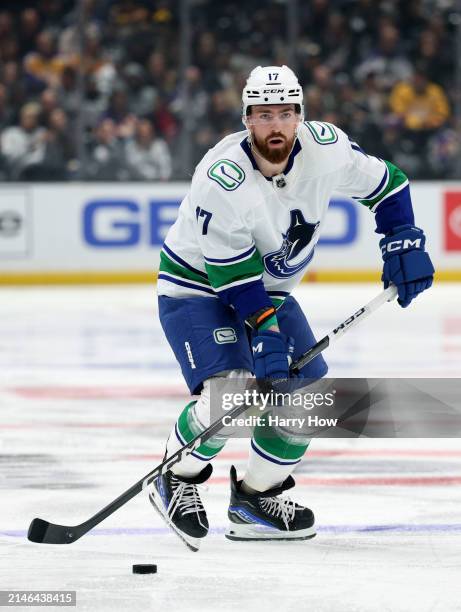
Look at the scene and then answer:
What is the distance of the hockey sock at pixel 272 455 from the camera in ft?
11.3

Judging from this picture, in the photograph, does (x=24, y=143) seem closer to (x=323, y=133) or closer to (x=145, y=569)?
(x=323, y=133)

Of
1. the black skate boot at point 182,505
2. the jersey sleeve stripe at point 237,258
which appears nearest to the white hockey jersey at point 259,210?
the jersey sleeve stripe at point 237,258

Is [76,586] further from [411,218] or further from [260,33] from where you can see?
[260,33]

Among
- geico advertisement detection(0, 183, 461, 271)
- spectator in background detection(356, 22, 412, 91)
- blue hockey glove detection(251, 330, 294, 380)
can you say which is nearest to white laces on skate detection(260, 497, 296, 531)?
blue hockey glove detection(251, 330, 294, 380)

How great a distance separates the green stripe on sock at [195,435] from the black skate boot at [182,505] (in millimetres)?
106

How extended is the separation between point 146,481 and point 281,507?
387mm

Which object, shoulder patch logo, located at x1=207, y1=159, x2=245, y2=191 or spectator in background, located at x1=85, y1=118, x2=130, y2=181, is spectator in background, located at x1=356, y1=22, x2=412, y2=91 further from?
shoulder patch logo, located at x1=207, y1=159, x2=245, y2=191


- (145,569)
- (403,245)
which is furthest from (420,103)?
(145,569)

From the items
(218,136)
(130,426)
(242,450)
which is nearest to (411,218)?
(242,450)

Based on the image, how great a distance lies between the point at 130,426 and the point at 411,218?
5.36 ft

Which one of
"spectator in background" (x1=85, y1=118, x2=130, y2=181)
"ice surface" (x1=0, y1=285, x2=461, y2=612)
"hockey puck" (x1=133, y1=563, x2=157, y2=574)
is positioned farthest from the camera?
"spectator in background" (x1=85, y1=118, x2=130, y2=181)

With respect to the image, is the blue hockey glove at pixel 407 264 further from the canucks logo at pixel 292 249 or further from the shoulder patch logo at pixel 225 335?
the shoulder patch logo at pixel 225 335

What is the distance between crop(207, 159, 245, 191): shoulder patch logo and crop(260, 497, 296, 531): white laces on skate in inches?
32.6

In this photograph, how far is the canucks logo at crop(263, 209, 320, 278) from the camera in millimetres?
3365
